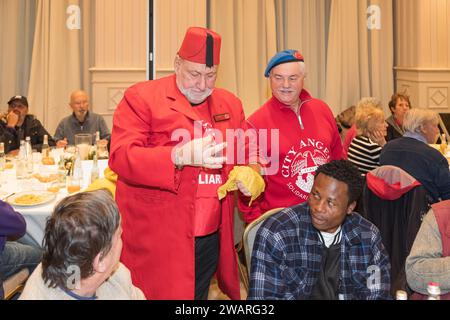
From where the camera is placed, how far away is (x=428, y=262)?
206 cm

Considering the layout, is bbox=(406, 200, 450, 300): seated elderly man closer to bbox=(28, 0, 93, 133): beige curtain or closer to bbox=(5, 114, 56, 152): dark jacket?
bbox=(5, 114, 56, 152): dark jacket

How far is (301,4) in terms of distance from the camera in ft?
24.5

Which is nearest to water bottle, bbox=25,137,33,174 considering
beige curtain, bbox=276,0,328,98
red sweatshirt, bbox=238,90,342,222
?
red sweatshirt, bbox=238,90,342,222

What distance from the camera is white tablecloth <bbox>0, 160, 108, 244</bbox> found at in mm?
3227

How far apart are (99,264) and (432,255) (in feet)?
3.99

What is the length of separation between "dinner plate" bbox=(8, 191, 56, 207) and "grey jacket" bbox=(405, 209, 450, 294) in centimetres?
213

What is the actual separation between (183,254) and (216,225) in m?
0.20

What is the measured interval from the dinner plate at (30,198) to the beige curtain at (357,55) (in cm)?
470

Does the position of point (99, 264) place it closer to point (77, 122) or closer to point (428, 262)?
point (428, 262)

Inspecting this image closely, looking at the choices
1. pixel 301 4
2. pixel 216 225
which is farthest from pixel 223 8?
pixel 216 225

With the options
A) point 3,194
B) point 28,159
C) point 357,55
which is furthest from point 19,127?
point 357,55
